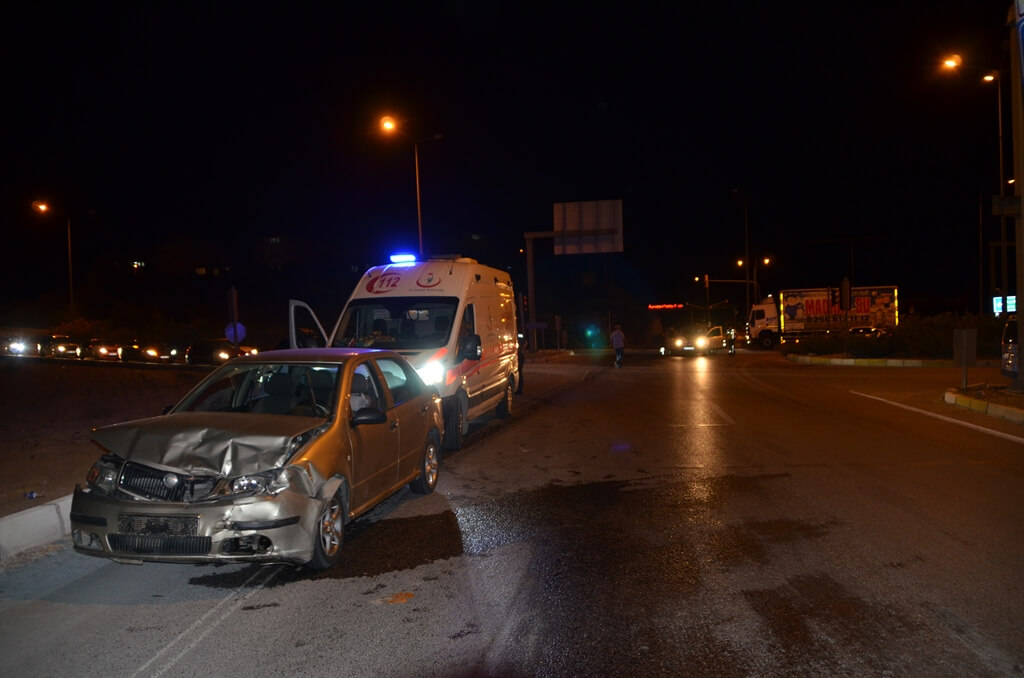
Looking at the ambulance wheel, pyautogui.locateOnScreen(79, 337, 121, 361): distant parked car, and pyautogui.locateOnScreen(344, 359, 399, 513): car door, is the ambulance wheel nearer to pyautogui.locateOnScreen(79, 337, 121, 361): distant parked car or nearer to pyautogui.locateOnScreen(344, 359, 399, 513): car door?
pyautogui.locateOnScreen(344, 359, 399, 513): car door

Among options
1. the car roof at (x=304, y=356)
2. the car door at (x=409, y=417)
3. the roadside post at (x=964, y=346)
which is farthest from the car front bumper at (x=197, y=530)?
the roadside post at (x=964, y=346)

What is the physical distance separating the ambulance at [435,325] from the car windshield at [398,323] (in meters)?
0.01

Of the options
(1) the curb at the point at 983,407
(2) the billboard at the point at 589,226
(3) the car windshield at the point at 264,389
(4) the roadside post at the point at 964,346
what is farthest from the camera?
(2) the billboard at the point at 589,226

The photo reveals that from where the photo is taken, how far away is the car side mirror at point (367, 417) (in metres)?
6.48

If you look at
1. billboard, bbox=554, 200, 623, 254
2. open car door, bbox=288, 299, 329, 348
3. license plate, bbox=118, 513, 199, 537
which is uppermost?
billboard, bbox=554, 200, 623, 254

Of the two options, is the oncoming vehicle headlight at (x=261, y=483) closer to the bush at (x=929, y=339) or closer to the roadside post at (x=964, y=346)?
the roadside post at (x=964, y=346)

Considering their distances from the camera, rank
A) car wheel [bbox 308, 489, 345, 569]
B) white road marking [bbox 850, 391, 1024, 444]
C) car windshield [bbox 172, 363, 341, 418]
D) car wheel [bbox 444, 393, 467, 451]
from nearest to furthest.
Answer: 1. car wheel [bbox 308, 489, 345, 569]
2. car windshield [bbox 172, 363, 341, 418]
3. car wheel [bbox 444, 393, 467, 451]
4. white road marking [bbox 850, 391, 1024, 444]

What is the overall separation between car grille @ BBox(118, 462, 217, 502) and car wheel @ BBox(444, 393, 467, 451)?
5.78 meters

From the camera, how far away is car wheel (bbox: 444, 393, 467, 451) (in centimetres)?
1120

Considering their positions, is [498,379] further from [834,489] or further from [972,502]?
[972,502]

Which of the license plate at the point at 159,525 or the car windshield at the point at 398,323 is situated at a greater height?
the car windshield at the point at 398,323

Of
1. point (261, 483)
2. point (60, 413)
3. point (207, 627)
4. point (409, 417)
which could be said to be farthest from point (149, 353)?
point (207, 627)

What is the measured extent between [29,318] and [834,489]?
83.9 metres

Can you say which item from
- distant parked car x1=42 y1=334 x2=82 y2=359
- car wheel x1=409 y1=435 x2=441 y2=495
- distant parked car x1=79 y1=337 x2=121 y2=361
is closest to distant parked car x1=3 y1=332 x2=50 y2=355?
distant parked car x1=42 y1=334 x2=82 y2=359
